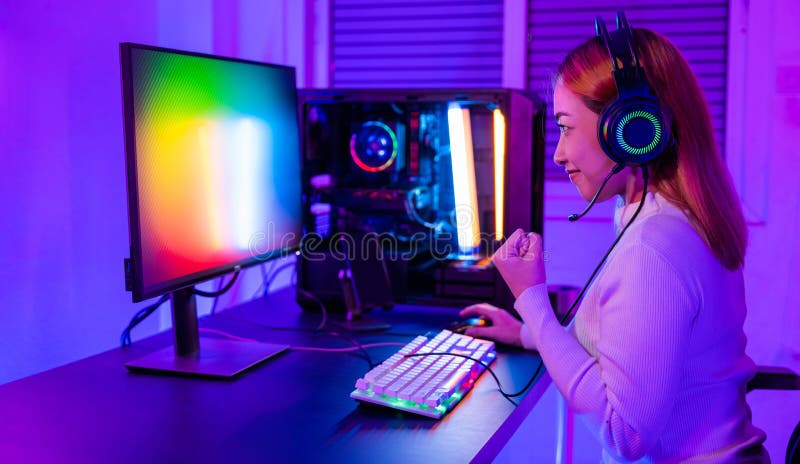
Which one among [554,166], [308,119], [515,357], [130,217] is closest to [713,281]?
[515,357]

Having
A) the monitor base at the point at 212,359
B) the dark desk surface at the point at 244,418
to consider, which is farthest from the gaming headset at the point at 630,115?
the monitor base at the point at 212,359

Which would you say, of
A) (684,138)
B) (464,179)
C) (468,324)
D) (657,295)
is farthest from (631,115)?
(464,179)

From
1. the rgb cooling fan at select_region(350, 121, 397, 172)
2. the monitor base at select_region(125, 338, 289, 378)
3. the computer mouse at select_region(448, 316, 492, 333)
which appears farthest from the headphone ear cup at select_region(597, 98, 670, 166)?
the rgb cooling fan at select_region(350, 121, 397, 172)

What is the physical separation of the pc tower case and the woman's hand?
0.46 metres

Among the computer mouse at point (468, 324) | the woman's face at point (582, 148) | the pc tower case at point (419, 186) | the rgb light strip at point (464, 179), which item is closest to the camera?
the woman's face at point (582, 148)

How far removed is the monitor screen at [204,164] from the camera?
3.36 feet

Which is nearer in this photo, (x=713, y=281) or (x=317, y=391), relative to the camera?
(x=713, y=281)

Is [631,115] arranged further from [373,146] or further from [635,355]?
[373,146]

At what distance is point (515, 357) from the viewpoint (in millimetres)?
1298

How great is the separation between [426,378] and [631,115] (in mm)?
462

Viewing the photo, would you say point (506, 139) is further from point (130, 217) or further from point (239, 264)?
point (130, 217)

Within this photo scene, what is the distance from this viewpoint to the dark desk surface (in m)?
0.85

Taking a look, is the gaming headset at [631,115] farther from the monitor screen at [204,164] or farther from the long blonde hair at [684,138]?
the monitor screen at [204,164]

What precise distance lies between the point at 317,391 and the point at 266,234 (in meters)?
0.40
